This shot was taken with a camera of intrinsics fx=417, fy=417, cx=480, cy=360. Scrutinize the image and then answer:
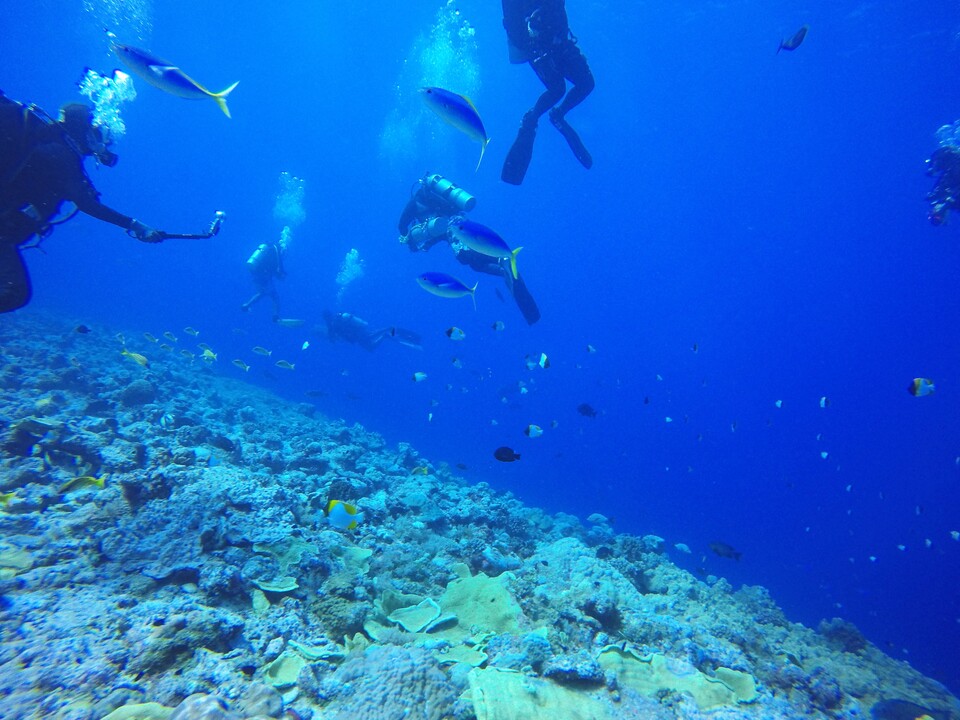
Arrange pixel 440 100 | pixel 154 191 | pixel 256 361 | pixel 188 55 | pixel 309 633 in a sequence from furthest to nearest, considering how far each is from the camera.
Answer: pixel 154 191 < pixel 188 55 < pixel 256 361 < pixel 440 100 < pixel 309 633

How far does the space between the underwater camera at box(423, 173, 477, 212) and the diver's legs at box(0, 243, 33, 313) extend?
8049 millimetres

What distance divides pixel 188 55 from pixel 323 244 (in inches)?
3212

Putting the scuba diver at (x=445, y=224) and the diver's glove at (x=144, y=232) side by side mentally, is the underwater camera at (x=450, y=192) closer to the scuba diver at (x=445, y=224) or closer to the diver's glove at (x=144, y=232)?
the scuba diver at (x=445, y=224)

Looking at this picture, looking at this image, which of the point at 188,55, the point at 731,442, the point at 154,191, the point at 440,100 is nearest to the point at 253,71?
the point at 188,55

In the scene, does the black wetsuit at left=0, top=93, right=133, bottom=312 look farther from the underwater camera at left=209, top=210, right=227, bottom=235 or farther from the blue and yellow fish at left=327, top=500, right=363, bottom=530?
the blue and yellow fish at left=327, top=500, right=363, bottom=530

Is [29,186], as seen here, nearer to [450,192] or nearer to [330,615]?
[330,615]

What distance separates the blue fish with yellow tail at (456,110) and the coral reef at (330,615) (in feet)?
14.5

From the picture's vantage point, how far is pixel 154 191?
517 ft

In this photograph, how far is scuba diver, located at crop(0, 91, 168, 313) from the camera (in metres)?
4.58

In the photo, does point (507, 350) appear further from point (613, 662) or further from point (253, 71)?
point (613, 662)

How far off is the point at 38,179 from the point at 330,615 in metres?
5.97

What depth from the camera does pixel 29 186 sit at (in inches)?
192

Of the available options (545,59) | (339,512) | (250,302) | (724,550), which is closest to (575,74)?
(545,59)

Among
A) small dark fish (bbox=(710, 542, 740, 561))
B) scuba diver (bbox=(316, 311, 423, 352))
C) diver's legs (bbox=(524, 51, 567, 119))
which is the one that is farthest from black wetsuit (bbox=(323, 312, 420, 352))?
small dark fish (bbox=(710, 542, 740, 561))
